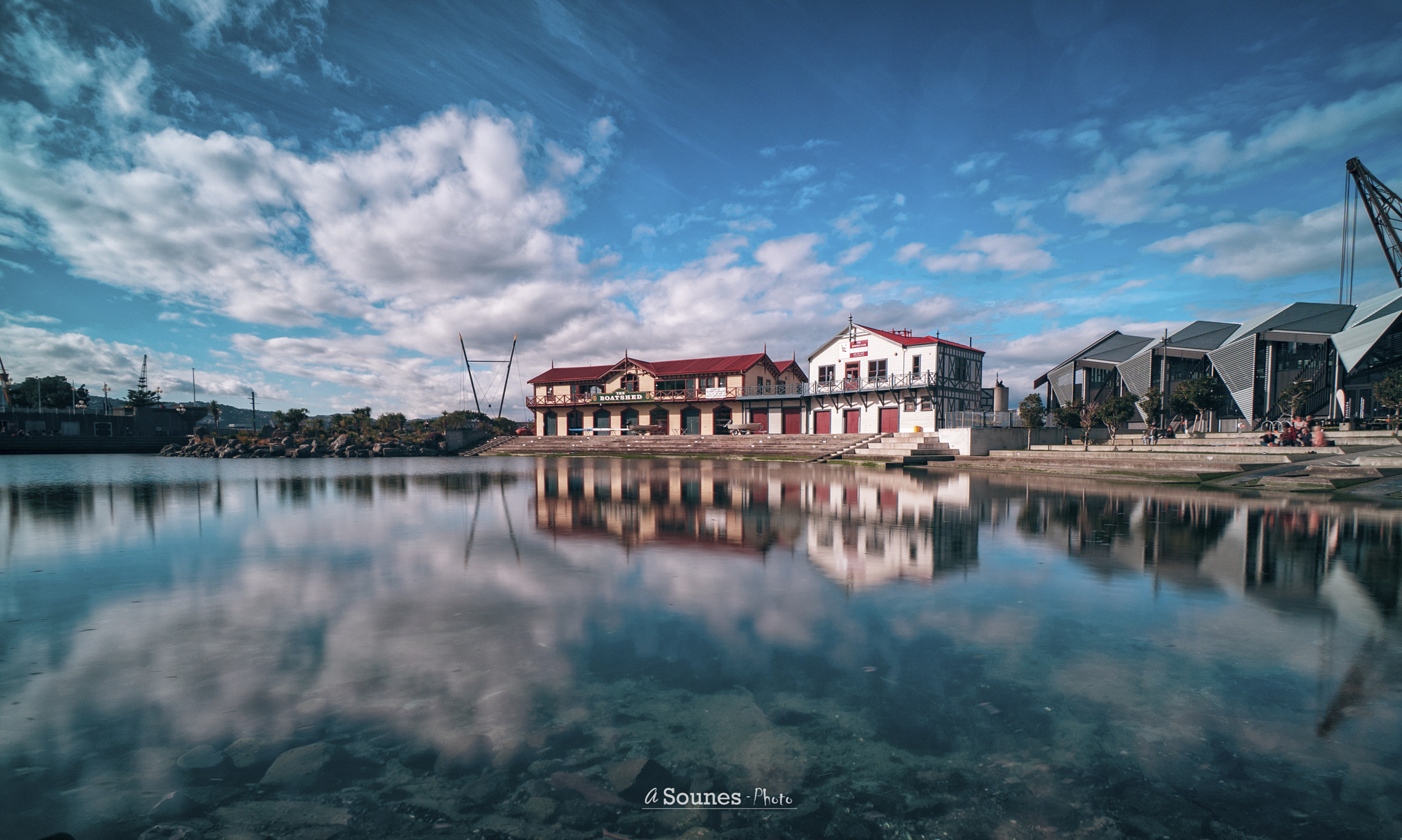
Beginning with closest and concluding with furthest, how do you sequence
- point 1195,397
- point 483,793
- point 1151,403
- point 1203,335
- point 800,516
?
point 483,793
point 800,516
point 1195,397
point 1151,403
point 1203,335

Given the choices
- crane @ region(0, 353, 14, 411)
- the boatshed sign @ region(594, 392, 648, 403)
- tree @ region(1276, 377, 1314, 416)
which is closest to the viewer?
tree @ region(1276, 377, 1314, 416)

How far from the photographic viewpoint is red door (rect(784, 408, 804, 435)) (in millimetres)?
47250

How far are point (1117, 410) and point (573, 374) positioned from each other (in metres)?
45.2

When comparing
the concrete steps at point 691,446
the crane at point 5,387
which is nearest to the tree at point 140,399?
the crane at point 5,387

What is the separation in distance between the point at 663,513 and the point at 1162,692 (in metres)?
10.2

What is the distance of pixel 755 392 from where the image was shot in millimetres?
49938

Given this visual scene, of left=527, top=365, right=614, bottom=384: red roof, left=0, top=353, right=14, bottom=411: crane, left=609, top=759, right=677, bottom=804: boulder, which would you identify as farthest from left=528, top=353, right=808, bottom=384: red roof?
left=0, top=353, right=14, bottom=411: crane

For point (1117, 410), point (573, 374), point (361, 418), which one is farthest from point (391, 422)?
point (1117, 410)

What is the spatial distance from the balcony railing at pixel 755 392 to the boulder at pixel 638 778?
39.5m

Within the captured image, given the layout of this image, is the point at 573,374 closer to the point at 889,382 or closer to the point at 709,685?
the point at 889,382

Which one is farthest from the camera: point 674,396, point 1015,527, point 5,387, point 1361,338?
point 5,387

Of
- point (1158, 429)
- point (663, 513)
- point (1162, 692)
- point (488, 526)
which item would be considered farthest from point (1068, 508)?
point (1158, 429)

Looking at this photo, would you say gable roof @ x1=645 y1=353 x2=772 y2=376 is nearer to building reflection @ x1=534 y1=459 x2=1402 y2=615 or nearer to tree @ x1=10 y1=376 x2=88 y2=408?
building reflection @ x1=534 y1=459 x2=1402 y2=615

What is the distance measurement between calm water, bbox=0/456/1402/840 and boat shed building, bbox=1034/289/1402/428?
102 ft
